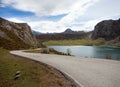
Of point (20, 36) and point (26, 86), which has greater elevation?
point (20, 36)

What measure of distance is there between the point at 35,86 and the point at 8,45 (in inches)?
2098

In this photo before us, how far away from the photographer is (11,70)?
20750mm

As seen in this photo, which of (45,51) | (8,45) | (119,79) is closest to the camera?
(119,79)

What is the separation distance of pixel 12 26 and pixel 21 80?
241 feet

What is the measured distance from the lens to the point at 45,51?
45.7 meters

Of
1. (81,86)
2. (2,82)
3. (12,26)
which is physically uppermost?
(12,26)

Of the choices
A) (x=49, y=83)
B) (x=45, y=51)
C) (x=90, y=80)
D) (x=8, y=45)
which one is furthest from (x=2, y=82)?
(x=8, y=45)

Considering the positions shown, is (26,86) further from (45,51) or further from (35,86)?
(45,51)

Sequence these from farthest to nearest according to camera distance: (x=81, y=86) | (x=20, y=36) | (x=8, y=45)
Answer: (x=20, y=36)
(x=8, y=45)
(x=81, y=86)

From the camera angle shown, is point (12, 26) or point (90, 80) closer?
point (90, 80)

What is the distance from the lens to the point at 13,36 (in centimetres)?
7500

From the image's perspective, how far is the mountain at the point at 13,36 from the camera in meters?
65.6

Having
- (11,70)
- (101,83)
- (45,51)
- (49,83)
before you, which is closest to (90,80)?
(101,83)

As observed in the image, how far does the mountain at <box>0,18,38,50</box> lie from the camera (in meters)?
65.6
